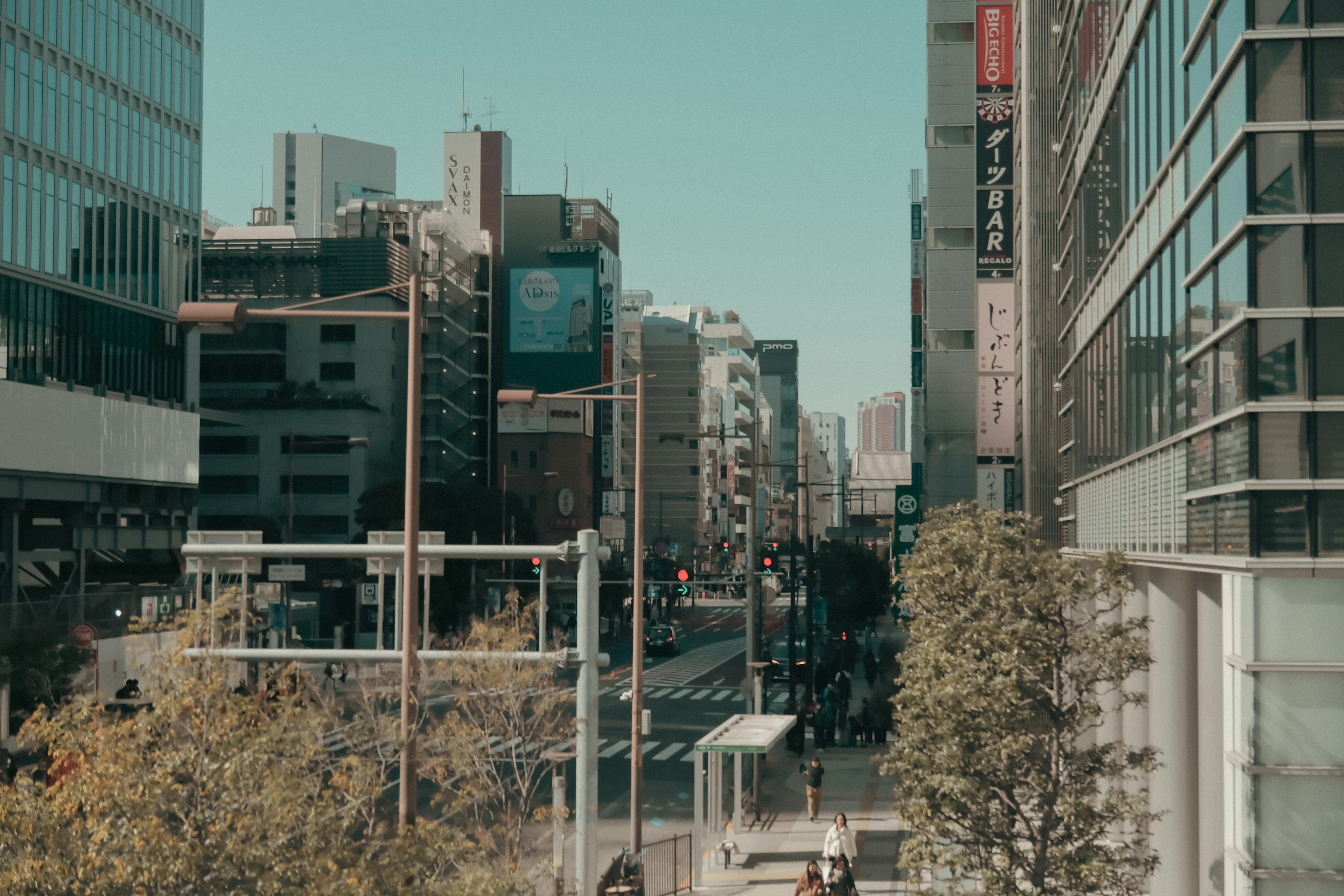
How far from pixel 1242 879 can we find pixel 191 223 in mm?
68842

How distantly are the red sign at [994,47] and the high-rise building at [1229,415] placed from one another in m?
27.7

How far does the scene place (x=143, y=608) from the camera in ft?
164

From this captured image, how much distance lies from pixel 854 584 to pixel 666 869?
68.3m

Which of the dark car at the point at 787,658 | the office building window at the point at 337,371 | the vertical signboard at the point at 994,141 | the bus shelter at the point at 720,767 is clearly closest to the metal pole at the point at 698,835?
the bus shelter at the point at 720,767

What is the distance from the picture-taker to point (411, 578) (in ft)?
48.4

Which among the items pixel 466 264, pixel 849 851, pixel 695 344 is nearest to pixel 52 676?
pixel 849 851

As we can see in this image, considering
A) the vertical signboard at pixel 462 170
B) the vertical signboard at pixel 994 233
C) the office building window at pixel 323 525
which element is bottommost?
the office building window at pixel 323 525

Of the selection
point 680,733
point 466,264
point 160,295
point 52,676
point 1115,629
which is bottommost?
point 680,733

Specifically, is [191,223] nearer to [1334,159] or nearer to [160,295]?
[160,295]

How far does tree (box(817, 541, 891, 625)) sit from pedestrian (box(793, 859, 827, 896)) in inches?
2276

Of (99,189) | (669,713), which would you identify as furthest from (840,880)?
(99,189)

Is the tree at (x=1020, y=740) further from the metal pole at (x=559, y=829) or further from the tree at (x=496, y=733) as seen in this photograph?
the tree at (x=496, y=733)

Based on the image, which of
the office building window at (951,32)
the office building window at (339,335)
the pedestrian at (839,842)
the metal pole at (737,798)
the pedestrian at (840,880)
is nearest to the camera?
the pedestrian at (840,880)

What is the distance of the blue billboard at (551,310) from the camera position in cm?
12519
